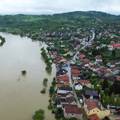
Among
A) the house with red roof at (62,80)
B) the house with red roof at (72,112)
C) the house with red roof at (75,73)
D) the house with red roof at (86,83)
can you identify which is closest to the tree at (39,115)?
the house with red roof at (72,112)

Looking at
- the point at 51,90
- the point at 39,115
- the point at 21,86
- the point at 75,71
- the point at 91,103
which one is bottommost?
the point at 75,71

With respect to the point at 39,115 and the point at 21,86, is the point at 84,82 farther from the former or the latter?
the point at 39,115

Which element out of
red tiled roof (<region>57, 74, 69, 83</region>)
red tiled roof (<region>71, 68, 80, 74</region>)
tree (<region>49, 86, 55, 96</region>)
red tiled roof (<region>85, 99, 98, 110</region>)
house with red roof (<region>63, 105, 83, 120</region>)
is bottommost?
red tiled roof (<region>71, 68, 80, 74</region>)

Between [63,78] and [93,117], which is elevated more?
[93,117]

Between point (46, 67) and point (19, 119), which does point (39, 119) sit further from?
point (46, 67)

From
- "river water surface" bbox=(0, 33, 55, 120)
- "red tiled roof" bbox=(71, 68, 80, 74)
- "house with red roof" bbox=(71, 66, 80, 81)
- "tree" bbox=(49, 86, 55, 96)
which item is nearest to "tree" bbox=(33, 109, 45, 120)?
"river water surface" bbox=(0, 33, 55, 120)

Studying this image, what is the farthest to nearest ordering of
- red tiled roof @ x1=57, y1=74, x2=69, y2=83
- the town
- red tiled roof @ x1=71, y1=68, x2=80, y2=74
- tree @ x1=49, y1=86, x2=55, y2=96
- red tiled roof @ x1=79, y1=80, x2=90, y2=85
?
red tiled roof @ x1=71, y1=68, x2=80, y2=74
red tiled roof @ x1=57, y1=74, x2=69, y2=83
red tiled roof @ x1=79, y1=80, x2=90, y2=85
tree @ x1=49, y1=86, x2=55, y2=96
the town

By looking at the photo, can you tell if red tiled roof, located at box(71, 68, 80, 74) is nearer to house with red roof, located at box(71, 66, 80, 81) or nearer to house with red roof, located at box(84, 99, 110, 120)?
house with red roof, located at box(71, 66, 80, 81)

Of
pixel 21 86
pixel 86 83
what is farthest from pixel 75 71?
pixel 21 86

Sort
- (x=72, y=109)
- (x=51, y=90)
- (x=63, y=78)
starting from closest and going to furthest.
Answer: (x=72, y=109), (x=51, y=90), (x=63, y=78)
